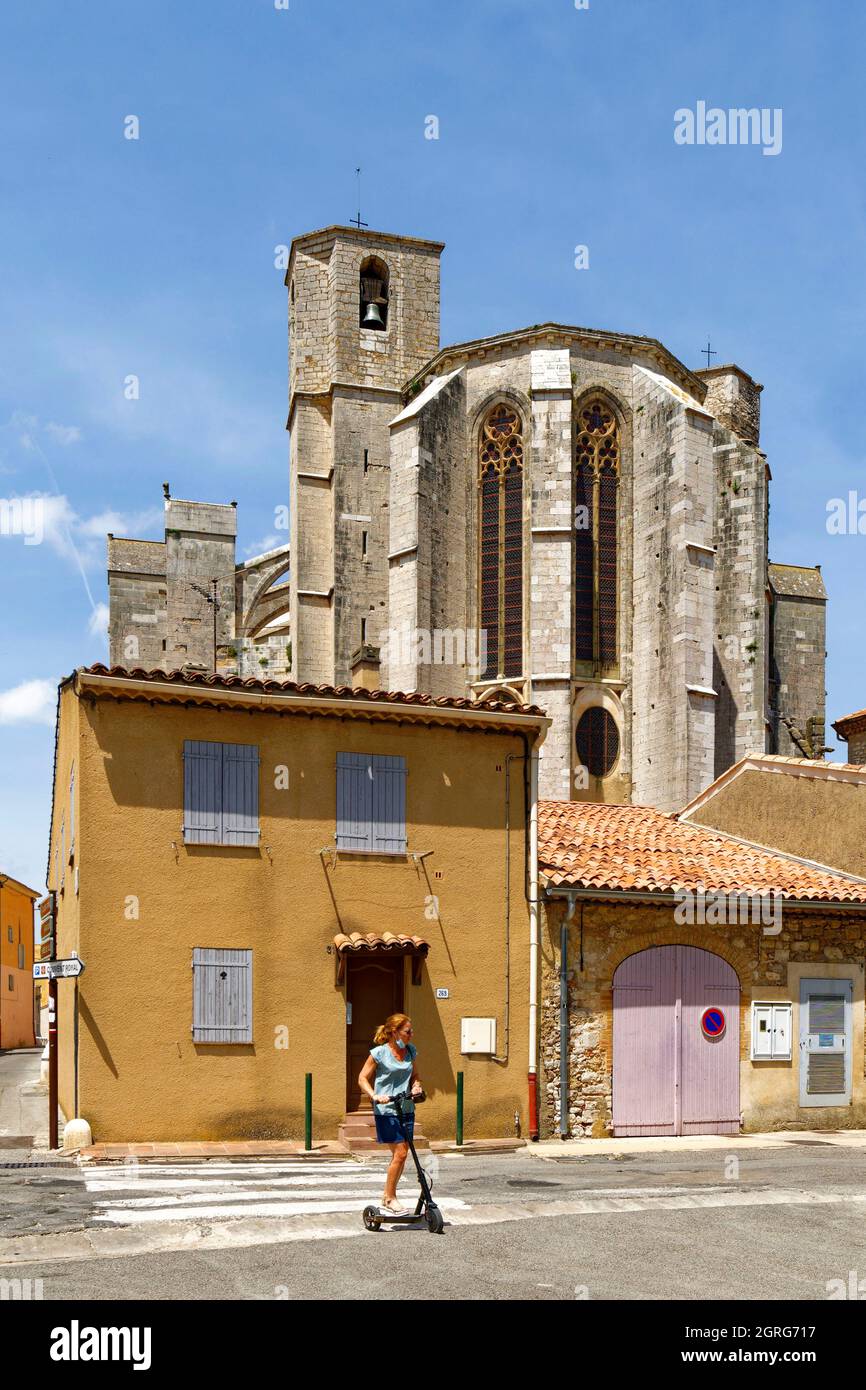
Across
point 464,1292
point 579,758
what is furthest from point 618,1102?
point 579,758

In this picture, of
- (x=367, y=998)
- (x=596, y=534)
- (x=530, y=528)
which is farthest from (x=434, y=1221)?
(x=596, y=534)

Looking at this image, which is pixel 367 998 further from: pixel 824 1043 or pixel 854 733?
pixel 854 733

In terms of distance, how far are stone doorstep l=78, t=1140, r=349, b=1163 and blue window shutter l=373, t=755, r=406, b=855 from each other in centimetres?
361

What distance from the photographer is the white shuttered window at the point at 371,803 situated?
55.4 feet

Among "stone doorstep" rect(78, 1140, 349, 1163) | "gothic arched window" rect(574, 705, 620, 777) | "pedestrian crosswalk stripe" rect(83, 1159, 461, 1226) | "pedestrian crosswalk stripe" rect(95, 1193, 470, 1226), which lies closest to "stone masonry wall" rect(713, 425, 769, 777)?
"gothic arched window" rect(574, 705, 620, 777)

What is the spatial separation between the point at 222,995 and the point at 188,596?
2663cm

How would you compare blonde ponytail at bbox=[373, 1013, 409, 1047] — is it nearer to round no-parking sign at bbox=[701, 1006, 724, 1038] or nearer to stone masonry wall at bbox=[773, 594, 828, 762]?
round no-parking sign at bbox=[701, 1006, 724, 1038]

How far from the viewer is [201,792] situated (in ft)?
53.4

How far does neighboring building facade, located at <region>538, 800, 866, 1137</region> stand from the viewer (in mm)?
17422

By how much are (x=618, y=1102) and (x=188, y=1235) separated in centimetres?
883

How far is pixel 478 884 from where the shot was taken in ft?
57.1

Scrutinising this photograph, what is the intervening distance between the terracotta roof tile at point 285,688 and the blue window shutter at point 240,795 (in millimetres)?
760

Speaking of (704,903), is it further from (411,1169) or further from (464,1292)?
(464,1292)
